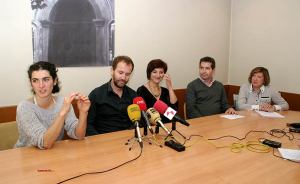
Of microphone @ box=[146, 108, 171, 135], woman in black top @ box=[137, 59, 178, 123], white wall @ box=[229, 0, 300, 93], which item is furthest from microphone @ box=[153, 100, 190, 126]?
white wall @ box=[229, 0, 300, 93]

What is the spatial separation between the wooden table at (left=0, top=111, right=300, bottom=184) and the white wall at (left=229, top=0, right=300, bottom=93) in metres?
2.10

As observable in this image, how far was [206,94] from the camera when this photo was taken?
3342 mm

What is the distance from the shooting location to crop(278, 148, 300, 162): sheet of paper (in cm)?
166

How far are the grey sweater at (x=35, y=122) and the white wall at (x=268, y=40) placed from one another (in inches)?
121

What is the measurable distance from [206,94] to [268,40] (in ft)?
4.67

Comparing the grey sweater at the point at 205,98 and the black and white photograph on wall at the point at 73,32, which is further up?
the black and white photograph on wall at the point at 73,32

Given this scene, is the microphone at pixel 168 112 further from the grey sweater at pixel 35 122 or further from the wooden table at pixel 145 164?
the grey sweater at pixel 35 122

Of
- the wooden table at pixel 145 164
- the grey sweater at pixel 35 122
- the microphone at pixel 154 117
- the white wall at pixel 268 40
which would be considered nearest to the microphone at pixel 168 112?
the microphone at pixel 154 117

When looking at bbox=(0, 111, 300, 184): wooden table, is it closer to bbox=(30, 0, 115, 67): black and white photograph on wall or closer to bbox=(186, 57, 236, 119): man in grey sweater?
bbox=(30, 0, 115, 67): black and white photograph on wall

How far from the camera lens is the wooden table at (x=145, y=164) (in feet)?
4.41

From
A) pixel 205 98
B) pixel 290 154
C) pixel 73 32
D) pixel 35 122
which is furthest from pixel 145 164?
pixel 205 98

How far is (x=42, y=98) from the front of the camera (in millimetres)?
1879

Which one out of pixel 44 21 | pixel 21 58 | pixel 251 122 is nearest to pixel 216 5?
pixel 251 122

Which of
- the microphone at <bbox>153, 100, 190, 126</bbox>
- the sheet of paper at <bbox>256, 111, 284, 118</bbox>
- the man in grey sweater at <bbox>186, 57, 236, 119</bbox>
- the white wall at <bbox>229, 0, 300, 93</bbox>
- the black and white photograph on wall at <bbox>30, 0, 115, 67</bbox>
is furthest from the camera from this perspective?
the white wall at <bbox>229, 0, 300, 93</bbox>
